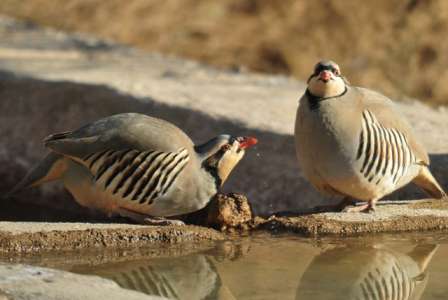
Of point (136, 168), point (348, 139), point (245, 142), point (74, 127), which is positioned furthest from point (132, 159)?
point (74, 127)

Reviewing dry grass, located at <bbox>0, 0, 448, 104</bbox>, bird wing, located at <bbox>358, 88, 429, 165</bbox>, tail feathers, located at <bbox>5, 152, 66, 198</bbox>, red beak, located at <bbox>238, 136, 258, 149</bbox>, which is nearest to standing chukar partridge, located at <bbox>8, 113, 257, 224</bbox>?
tail feathers, located at <bbox>5, 152, 66, 198</bbox>

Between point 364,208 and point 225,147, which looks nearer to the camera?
point 225,147

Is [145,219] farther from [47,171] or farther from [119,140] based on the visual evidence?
[47,171]

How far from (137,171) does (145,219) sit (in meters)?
0.29

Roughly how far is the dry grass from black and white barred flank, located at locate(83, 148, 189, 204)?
899 cm

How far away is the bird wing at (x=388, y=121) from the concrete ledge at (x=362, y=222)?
349 millimetres

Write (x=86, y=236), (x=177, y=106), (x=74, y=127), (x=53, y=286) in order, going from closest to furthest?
(x=53, y=286) < (x=86, y=236) < (x=177, y=106) < (x=74, y=127)

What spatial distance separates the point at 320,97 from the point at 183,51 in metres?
9.49

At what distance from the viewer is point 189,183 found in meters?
7.32

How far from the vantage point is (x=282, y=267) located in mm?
6555

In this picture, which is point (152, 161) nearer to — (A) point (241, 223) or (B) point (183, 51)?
(A) point (241, 223)

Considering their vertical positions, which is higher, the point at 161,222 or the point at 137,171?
the point at 137,171

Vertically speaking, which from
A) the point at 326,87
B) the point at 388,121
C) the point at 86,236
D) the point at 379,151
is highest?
the point at 326,87

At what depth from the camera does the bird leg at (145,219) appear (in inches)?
287
